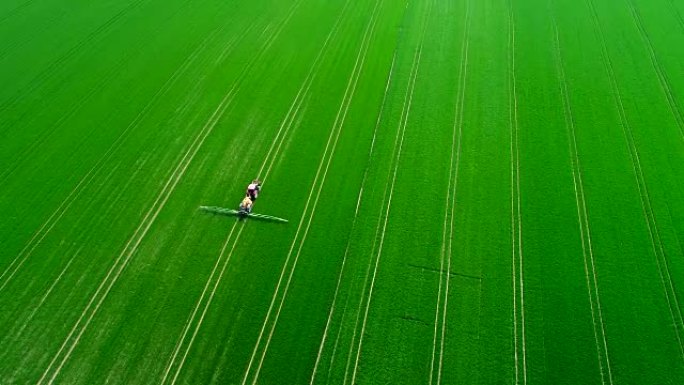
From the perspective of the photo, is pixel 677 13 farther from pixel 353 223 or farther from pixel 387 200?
pixel 353 223

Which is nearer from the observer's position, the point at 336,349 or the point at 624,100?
the point at 336,349

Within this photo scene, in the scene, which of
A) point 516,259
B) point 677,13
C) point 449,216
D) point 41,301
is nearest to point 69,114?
point 41,301

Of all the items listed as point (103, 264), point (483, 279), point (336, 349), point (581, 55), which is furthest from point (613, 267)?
point (103, 264)

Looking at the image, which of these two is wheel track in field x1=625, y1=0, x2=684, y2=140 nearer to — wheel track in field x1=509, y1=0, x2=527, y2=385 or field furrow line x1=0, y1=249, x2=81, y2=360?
wheel track in field x1=509, y1=0, x2=527, y2=385

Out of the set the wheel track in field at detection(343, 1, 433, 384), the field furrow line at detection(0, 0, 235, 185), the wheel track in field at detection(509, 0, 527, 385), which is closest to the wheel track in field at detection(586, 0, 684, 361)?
the wheel track in field at detection(509, 0, 527, 385)

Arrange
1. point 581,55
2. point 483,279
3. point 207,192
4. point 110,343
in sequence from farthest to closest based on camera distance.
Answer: point 581,55 → point 207,192 → point 483,279 → point 110,343

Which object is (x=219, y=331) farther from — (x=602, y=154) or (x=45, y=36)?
(x=45, y=36)
